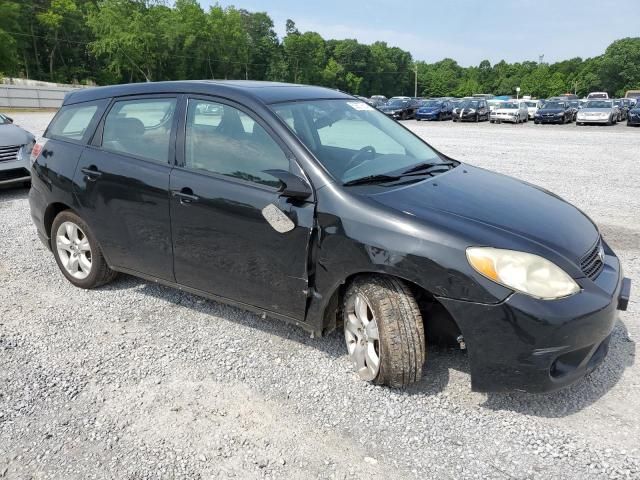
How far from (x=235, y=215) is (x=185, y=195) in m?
0.46

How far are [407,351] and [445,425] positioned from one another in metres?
0.43

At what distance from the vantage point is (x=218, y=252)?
355 centimetres

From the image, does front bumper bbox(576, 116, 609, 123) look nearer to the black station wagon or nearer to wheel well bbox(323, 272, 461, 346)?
the black station wagon

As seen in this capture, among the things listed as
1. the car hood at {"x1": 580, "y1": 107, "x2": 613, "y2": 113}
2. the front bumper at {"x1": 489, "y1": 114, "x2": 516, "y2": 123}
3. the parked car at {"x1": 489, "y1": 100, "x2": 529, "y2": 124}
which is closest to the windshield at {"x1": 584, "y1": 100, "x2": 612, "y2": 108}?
the car hood at {"x1": 580, "y1": 107, "x2": 613, "y2": 113}

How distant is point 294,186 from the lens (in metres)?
3.12

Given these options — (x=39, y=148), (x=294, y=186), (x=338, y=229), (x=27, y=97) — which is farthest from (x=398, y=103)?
(x=338, y=229)

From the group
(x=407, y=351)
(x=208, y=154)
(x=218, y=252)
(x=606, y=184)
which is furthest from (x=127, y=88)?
(x=606, y=184)

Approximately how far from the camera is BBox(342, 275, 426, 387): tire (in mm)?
2926

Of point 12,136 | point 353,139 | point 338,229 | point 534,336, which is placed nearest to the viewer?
point 534,336

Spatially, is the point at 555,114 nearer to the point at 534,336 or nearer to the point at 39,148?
the point at 39,148

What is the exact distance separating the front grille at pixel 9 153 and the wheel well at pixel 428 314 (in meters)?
7.51

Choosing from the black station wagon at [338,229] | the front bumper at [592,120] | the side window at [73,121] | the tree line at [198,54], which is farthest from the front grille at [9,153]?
the tree line at [198,54]

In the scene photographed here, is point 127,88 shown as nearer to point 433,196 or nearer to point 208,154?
point 208,154

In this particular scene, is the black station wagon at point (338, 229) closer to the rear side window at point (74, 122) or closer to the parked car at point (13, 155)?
the rear side window at point (74, 122)
